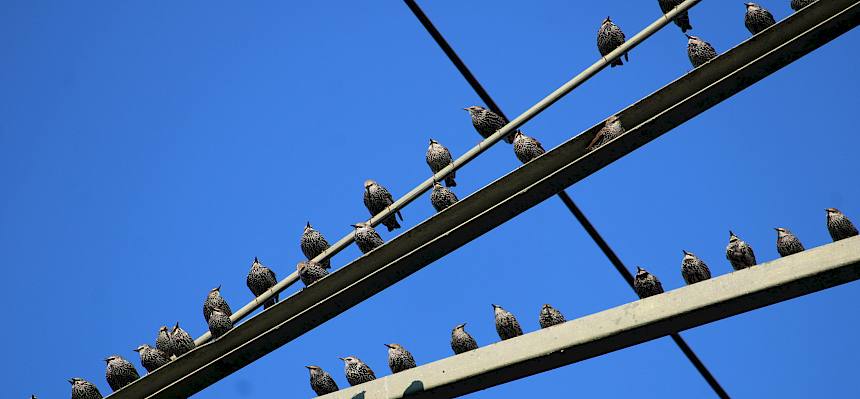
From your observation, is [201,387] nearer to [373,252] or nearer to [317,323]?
[317,323]

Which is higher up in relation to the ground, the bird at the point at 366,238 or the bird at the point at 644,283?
the bird at the point at 366,238

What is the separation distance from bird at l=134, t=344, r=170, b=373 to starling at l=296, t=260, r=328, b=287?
122cm

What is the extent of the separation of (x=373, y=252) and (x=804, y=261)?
2.46 meters

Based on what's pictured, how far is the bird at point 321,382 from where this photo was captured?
32.5ft

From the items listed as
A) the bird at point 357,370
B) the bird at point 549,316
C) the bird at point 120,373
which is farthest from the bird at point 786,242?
the bird at point 120,373

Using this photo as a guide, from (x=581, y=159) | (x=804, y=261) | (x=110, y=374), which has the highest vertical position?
(x=110, y=374)

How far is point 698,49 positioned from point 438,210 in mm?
2925

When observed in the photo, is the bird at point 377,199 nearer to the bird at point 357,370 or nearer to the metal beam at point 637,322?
the bird at point 357,370

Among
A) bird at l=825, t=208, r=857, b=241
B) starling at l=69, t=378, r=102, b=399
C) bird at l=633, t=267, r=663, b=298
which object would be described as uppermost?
starling at l=69, t=378, r=102, b=399

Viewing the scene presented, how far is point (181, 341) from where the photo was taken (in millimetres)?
8469

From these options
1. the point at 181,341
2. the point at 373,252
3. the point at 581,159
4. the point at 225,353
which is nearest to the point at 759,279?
the point at 581,159

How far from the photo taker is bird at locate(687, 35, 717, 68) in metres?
9.48

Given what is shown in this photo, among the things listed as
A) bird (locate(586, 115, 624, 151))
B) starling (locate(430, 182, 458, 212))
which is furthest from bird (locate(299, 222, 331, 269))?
bird (locate(586, 115, 624, 151))

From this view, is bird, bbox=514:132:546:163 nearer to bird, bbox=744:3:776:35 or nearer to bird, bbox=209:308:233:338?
bird, bbox=744:3:776:35
